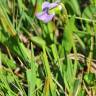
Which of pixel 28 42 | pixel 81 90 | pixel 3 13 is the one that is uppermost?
pixel 3 13

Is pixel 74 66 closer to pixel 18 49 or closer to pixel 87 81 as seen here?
pixel 87 81

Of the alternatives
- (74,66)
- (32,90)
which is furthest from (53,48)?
(32,90)

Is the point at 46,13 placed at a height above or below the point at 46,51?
above

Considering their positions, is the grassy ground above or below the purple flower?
below

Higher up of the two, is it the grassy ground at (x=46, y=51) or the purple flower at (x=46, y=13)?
the purple flower at (x=46, y=13)

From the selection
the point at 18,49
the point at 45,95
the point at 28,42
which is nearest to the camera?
the point at 45,95

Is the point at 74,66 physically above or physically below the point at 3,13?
below

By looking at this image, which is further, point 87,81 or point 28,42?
point 28,42

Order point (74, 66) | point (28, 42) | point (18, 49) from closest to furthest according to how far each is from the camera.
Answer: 1. point (74, 66)
2. point (18, 49)
3. point (28, 42)
